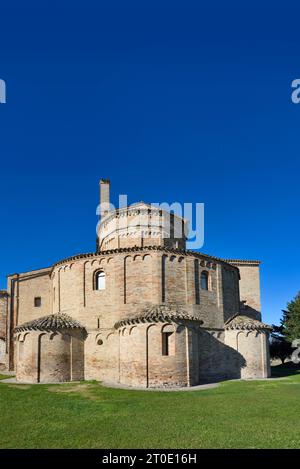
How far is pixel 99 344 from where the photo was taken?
24625 mm

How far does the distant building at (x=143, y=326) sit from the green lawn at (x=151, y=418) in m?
2.81

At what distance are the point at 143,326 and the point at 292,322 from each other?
24134 mm

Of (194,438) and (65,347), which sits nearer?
(194,438)

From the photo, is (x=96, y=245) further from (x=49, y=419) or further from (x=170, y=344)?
(x=49, y=419)

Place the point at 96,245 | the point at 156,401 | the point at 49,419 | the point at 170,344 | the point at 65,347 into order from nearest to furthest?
1. the point at 49,419
2. the point at 156,401
3. the point at 170,344
4. the point at 65,347
5. the point at 96,245

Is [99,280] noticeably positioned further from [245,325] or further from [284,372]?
[284,372]

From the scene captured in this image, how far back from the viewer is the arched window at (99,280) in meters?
25.7

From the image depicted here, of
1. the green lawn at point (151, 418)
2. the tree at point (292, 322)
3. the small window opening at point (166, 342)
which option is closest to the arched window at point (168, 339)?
the small window opening at point (166, 342)

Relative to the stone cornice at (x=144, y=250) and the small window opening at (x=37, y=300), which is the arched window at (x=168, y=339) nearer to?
the stone cornice at (x=144, y=250)

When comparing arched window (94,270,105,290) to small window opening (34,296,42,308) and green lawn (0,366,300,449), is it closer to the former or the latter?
green lawn (0,366,300,449)

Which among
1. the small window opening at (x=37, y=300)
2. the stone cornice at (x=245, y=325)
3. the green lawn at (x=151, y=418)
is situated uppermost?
the small window opening at (x=37, y=300)

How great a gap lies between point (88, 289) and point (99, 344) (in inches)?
142

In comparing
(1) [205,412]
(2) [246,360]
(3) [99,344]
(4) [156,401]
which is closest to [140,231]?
(3) [99,344]

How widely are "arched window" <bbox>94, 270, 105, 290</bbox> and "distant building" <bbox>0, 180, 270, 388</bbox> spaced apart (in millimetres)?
66
